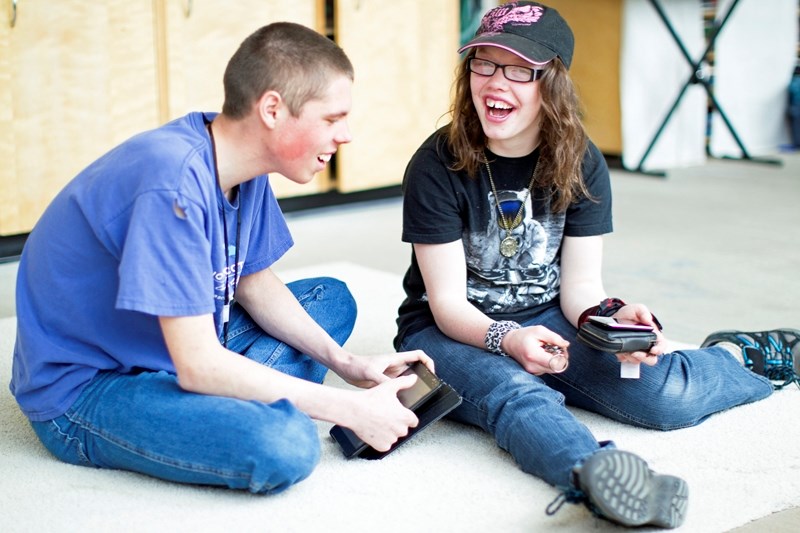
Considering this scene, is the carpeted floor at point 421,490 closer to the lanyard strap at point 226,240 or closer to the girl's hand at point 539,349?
the girl's hand at point 539,349

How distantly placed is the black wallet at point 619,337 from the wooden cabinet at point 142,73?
2.12 metres

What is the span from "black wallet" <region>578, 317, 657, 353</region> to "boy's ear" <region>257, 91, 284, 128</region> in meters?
0.66

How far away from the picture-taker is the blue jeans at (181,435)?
5.02ft

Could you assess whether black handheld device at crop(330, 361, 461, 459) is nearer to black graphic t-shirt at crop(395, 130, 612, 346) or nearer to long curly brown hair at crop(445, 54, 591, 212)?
black graphic t-shirt at crop(395, 130, 612, 346)

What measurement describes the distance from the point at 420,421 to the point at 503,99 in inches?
23.4

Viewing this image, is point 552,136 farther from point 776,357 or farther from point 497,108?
point 776,357

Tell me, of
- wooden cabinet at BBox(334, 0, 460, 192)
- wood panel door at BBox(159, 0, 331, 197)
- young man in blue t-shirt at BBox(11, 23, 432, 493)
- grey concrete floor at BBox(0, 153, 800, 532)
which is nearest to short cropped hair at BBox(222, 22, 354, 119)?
young man in blue t-shirt at BBox(11, 23, 432, 493)

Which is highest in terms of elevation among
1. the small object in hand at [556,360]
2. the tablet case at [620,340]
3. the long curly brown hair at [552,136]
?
the long curly brown hair at [552,136]

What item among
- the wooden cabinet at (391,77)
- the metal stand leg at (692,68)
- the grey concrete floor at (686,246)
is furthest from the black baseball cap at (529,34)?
the metal stand leg at (692,68)

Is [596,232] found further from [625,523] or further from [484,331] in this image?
[625,523]

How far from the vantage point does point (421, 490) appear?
1.63 meters

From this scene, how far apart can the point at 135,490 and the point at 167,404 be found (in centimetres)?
16

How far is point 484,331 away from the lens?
1852mm

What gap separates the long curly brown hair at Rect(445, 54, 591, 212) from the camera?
74.2 inches
